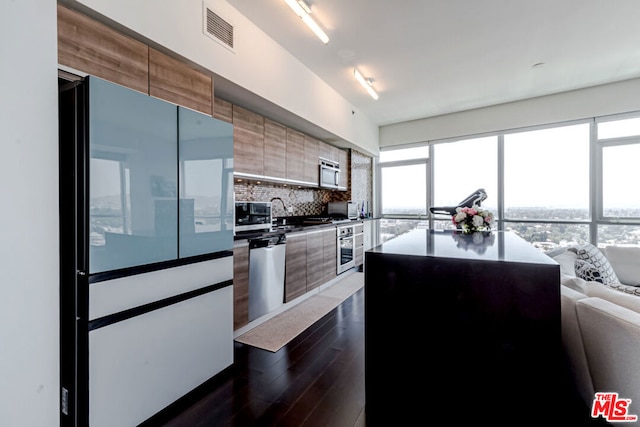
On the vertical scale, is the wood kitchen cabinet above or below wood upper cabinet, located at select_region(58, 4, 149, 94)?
below

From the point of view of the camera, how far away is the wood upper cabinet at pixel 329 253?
13.5ft

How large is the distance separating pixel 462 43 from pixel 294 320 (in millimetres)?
3595

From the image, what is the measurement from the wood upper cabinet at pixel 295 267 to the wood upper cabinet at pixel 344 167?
2.12 metres

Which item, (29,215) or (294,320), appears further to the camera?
(294,320)

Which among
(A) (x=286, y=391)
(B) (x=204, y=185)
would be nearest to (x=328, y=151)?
(B) (x=204, y=185)

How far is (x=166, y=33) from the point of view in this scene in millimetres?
1932

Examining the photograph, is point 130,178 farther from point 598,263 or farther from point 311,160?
point 598,263

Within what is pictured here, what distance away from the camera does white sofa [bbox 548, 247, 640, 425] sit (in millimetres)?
1102

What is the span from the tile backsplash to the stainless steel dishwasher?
0.89 m

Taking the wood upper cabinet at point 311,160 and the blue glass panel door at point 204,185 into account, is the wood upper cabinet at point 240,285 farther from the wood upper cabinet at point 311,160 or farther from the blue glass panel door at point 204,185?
the wood upper cabinet at point 311,160

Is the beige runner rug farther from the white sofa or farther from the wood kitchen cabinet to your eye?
the white sofa

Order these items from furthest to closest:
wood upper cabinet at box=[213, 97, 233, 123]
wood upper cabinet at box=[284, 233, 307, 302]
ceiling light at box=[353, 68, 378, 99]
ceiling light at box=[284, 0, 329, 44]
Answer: ceiling light at box=[353, 68, 378, 99]
wood upper cabinet at box=[284, 233, 307, 302]
wood upper cabinet at box=[213, 97, 233, 123]
ceiling light at box=[284, 0, 329, 44]

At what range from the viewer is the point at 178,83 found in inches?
A: 79.0

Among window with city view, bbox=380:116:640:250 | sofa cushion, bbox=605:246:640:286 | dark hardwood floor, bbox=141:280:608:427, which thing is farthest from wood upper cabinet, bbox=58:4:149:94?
window with city view, bbox=380:116:640:250
